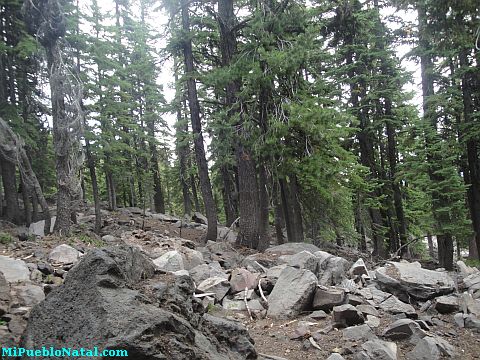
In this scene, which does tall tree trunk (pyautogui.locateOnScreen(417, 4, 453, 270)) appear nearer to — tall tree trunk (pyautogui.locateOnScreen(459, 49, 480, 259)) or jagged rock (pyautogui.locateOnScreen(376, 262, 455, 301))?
tall tree trunk (pyautogui.locateOnScreen(459, 49, 480, 259))

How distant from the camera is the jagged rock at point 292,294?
6221 millimetres

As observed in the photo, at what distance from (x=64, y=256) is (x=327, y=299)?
539cm

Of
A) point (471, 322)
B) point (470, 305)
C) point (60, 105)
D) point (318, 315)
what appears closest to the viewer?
point (471, 322)

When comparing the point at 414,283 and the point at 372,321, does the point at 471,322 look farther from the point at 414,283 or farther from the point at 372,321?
the point at 372,321

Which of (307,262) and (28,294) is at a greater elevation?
(28,294)

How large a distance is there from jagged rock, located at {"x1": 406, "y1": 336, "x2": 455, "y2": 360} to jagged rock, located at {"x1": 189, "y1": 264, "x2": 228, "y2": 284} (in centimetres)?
383

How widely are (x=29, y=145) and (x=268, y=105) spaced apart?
34.6ft

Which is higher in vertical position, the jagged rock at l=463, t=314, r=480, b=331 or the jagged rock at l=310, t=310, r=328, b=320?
the jagged rock at l=310, t=310, r=328, b=320

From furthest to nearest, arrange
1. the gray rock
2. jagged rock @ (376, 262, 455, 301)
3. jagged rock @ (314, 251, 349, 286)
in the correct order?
jagged rock @ (314, 251, 349, 286) < jagged rock @ (376, 262, 455, 301) < the gray rock

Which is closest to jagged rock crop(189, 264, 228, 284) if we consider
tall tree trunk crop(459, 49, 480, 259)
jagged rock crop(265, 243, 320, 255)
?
jagged rock crop(265, 243, 320, 255)

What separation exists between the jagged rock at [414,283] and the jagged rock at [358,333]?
1955 mm

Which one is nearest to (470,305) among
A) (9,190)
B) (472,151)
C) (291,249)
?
(291,249)

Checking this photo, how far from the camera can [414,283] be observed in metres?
6.95

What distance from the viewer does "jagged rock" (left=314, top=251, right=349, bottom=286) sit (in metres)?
7.16
